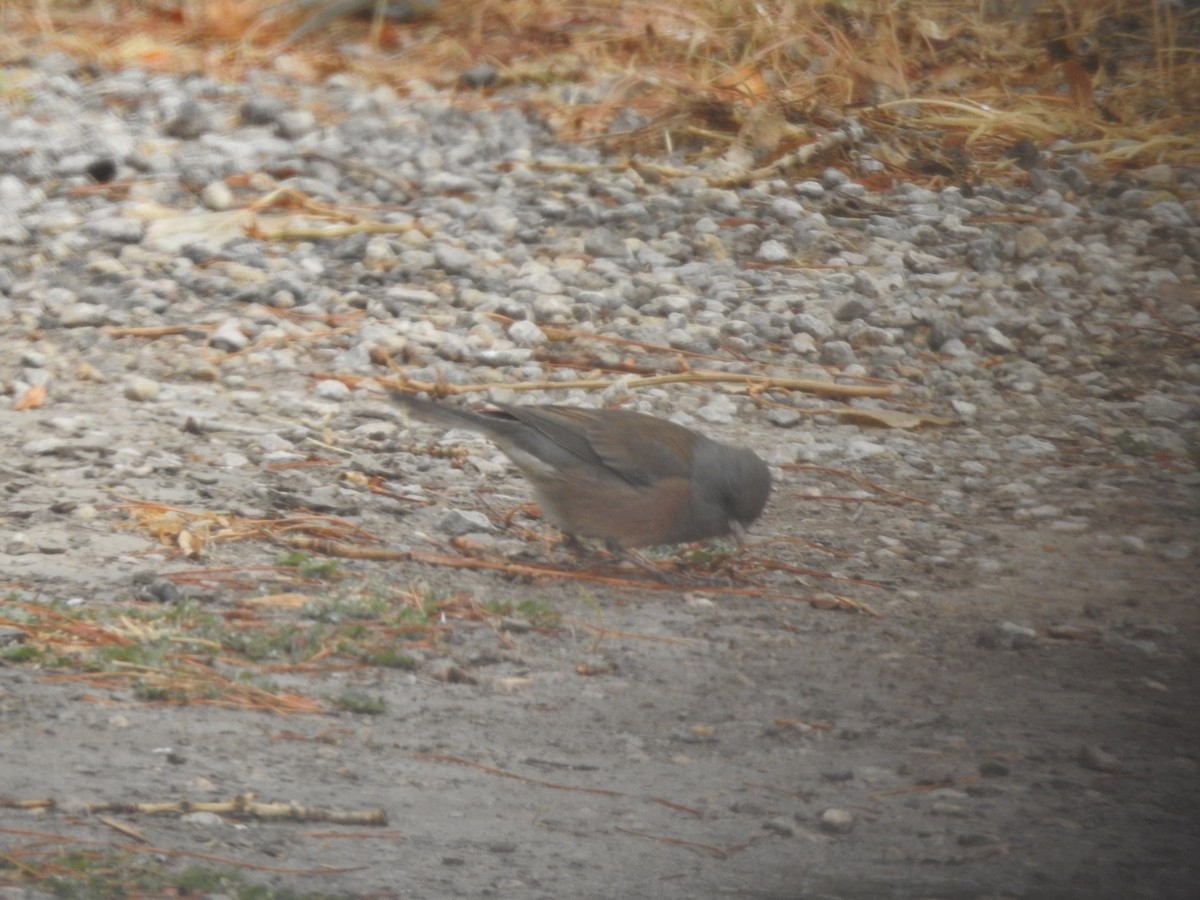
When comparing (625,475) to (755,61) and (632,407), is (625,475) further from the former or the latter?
(755,61)

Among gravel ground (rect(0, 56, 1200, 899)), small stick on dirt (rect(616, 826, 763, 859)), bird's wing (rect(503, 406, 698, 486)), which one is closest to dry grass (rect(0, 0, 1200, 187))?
gravel ground (rect(0, 56, 1200, 899))

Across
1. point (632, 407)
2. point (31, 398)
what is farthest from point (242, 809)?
point (632, 407)

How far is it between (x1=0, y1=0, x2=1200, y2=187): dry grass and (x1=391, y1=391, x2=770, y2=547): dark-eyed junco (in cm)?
376

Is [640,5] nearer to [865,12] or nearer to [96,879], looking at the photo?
[865,12]

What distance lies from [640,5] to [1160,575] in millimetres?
6208

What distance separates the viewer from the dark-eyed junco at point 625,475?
4.46 m

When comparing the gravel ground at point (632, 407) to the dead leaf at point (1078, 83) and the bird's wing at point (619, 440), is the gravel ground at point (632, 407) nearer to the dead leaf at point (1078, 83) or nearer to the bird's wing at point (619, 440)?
the bird's wing at point (619, 440)

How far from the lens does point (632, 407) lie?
5781 millimetres

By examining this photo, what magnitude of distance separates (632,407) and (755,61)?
374cm

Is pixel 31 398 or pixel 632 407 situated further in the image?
pixel 632 407

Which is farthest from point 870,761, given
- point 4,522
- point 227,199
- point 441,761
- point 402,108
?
point 402,108

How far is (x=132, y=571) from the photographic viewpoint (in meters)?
4.16

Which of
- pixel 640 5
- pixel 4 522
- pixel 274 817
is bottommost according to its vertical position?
pixel 4 522

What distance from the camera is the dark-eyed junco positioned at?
14.6 feet
